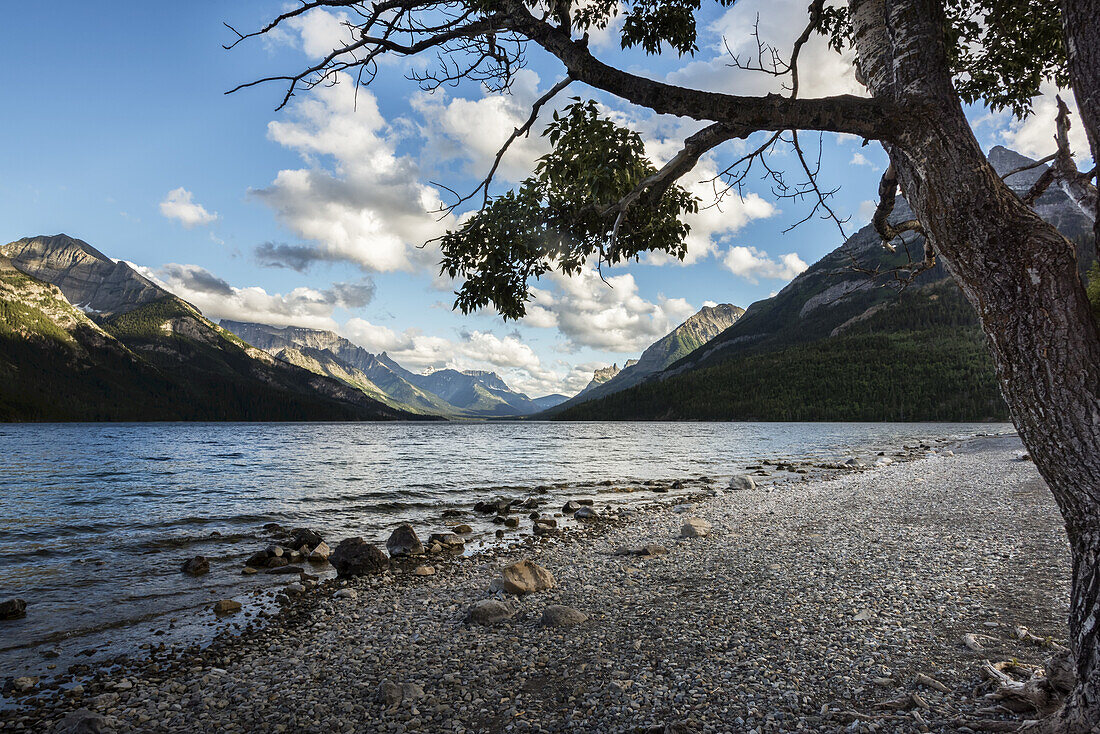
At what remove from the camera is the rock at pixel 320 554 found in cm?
1384

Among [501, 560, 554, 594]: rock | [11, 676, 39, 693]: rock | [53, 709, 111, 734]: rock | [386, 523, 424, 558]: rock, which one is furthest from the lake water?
[501, 560, 554, 594]: rock

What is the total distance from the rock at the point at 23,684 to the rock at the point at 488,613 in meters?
5.90

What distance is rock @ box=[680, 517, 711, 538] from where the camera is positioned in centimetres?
1426

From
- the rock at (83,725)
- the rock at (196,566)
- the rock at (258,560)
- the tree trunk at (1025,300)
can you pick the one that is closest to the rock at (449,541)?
the rock at (258,560)

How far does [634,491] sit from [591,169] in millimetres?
23514

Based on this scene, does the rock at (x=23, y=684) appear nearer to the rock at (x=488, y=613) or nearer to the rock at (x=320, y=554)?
the rock at (x=488, y=613)

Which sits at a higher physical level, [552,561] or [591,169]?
[591,169]

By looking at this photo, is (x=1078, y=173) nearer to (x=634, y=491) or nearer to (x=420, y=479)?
(x=634, y=491)

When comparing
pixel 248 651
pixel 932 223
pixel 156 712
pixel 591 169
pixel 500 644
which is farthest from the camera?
pixel 248 651

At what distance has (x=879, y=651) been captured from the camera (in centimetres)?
614

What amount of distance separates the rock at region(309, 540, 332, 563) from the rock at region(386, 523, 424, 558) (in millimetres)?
1631

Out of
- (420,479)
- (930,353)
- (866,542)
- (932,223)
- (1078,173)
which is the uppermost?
(930,353)

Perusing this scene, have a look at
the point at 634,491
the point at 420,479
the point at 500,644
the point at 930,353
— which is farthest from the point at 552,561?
the point at 930,353

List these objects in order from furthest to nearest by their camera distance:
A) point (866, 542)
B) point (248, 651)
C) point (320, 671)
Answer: point (866, 542) → point (248, 651) → point (320, 671)
